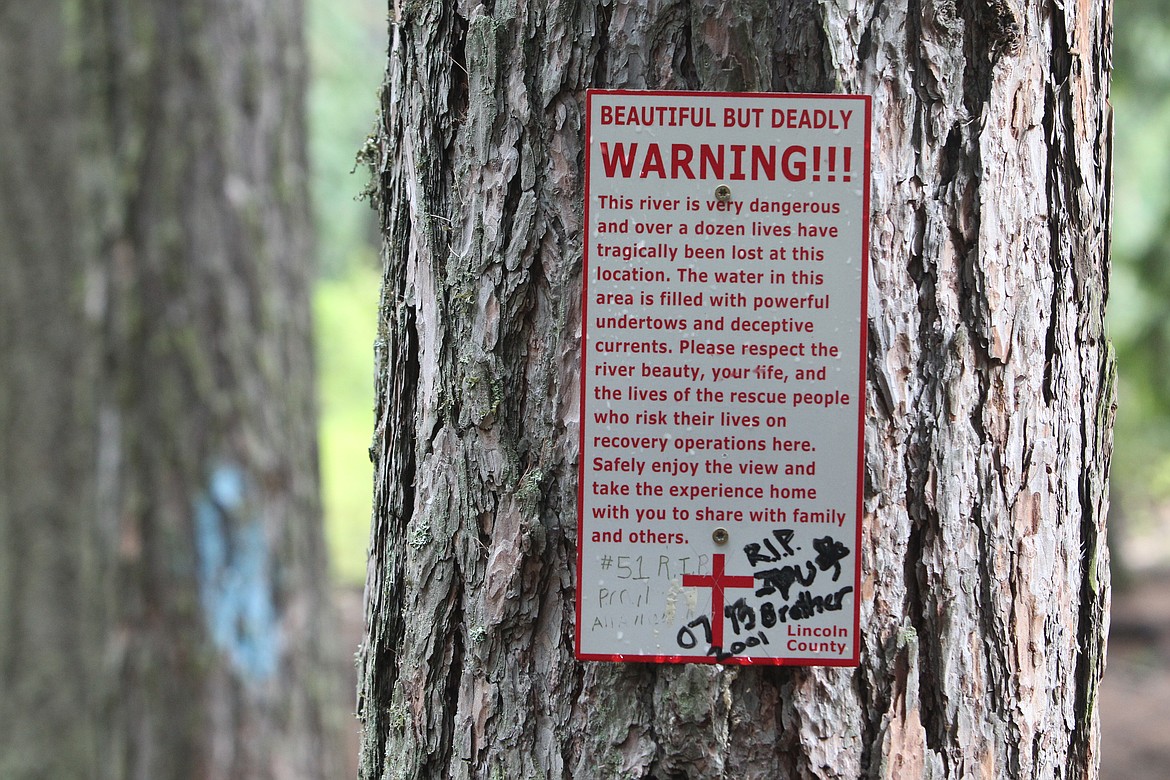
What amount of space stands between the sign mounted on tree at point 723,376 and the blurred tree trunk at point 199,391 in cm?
219

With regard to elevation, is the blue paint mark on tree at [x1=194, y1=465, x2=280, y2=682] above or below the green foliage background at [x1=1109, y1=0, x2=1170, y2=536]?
below

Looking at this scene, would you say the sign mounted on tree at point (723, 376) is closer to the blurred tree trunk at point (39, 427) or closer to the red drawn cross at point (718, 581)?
the red drawn cross at point (718, 581)

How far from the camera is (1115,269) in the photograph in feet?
23.0

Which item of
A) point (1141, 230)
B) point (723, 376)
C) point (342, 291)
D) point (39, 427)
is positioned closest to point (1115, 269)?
point (1141, 230)

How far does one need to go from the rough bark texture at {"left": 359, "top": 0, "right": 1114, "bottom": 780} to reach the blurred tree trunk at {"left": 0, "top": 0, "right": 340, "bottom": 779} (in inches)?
79.2

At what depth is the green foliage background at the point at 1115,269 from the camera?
6000 mm

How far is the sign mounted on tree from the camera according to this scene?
1061 millimetres

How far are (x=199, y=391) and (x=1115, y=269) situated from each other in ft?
21.1

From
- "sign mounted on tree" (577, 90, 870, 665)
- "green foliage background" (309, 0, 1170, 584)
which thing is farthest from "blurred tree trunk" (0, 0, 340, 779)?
"sign mounted on tree" (577, 90, 870, 665)

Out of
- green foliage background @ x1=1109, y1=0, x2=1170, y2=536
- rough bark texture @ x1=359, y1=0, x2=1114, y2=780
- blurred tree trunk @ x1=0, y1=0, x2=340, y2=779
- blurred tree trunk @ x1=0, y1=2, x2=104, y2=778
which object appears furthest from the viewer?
green foliage background @ x1=1109, y1=0, x2=1170, y2=536

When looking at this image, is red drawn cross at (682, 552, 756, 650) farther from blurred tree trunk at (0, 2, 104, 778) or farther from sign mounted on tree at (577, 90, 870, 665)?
blurred tree trunk at (0, 2, 104, 778)

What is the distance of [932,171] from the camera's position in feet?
3.53

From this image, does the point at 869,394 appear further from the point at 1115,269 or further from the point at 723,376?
the point at 1115,269

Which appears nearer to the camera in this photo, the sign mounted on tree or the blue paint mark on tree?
the sign mounted on tree
